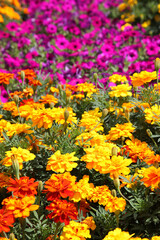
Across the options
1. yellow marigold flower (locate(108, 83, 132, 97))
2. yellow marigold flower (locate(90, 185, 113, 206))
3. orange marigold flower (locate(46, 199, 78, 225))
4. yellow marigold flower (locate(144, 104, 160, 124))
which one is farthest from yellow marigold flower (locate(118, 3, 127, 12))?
orange marigold flower (locate(46, 199, 78, 225))

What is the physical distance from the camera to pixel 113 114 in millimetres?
2131

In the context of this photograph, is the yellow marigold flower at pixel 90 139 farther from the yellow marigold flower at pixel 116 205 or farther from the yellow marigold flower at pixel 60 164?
the yellow marigold flower at pixel 116 205

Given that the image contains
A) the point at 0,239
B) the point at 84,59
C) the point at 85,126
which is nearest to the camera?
the point at 0,239

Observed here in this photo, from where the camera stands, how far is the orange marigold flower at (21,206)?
125cm

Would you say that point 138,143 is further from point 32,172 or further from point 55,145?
point 32,172

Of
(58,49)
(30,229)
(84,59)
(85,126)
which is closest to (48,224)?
(30,229)

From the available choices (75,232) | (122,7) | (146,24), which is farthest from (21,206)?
(122,7)

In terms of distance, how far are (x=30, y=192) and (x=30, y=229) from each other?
0.20m

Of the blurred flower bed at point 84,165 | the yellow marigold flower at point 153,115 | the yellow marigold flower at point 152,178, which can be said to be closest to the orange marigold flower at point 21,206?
the blurred flower bed at point 84,165

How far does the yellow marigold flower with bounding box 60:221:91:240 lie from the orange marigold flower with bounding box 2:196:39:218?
0.52ft

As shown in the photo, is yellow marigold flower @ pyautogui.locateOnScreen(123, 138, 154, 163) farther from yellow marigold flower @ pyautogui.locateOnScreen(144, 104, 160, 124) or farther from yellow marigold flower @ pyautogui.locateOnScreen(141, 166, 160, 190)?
yellow marigold flower @ pyautogui.locateOnScreen(141, 166, 160, 190)

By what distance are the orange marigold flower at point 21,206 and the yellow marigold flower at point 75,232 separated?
0.16 meters

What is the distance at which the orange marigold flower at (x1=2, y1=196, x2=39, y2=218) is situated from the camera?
1.25 metres

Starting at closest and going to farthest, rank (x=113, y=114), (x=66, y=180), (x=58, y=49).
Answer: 1. (x=66, y=180)
2. (x=113, y=114)
3. (x=58, y=49)
